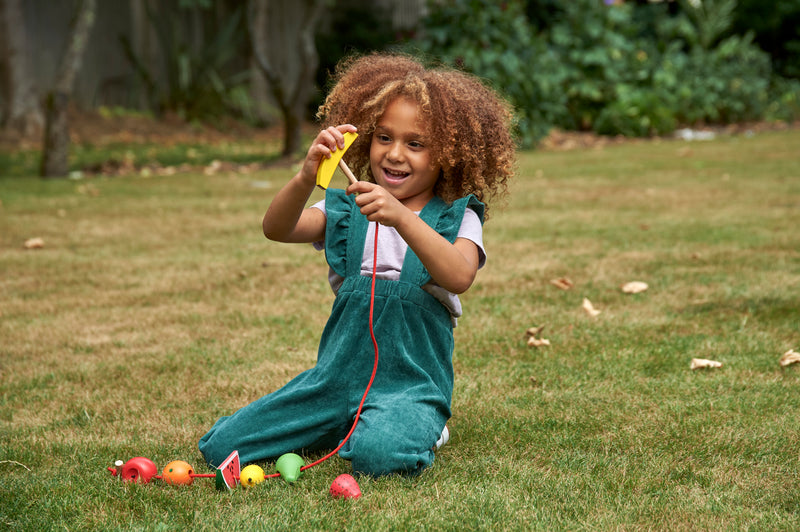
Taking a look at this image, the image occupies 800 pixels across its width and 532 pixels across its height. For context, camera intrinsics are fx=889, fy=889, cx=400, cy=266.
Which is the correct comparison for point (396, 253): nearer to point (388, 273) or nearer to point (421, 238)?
point (388, 273)

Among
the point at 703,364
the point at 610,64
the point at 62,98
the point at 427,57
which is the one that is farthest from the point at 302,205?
the point at 610,64

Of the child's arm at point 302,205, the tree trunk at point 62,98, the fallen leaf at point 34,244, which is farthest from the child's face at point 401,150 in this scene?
the tree trunk at point 62,98

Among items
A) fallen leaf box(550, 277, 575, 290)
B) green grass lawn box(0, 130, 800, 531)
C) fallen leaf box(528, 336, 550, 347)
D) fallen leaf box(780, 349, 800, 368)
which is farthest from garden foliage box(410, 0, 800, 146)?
fallen leaf box(780, 349, 800, 368)

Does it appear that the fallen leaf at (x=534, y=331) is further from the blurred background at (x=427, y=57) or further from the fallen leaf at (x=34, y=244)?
the blurred background at (x=427, y=57)

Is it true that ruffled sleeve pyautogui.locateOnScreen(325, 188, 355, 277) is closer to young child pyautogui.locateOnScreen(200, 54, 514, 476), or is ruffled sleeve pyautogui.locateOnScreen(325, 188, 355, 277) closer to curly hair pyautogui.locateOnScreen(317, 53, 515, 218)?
young child pyautogui.locateOnScreen(200, 54, 514, 476)

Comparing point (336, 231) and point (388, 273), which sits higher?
point (336, 231)

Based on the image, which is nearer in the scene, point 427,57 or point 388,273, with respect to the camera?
point 388,273

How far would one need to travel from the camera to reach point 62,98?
8391 mm

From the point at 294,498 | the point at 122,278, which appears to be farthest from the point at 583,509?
the point at 122,278

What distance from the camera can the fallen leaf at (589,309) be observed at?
3891 mm

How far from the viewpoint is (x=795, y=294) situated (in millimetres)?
4125

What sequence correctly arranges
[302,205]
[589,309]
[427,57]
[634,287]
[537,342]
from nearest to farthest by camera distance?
[302,205] → [537,342] → [589,309] → [634,287] → [427,57]

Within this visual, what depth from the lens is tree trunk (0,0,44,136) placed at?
11.6 meters

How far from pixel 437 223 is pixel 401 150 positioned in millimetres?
230
